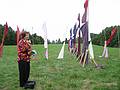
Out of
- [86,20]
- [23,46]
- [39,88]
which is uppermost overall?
[86,20]

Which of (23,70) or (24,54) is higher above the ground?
(24,54)

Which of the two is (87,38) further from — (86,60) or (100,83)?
(100,83)

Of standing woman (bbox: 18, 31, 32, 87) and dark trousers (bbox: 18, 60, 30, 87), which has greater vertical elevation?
standing woman (bbox: 18, 31, 32, 87)

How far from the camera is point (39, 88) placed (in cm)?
991

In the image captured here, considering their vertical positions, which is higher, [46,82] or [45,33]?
[45,33]

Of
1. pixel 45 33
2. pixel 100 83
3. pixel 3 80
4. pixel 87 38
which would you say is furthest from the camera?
pixel 45 33

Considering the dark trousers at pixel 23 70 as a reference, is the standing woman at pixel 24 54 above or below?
above

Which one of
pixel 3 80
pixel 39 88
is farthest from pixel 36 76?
pixel 39 88

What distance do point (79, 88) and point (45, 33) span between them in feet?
36.4

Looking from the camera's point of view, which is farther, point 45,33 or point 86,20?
point 45,33

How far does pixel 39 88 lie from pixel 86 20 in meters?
7.01

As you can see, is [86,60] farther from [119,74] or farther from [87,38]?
[119,74]

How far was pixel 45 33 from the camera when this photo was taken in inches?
806

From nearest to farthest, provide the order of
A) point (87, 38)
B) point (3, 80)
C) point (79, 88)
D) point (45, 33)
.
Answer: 1. point (79, 88)
2. point (3, 80)
3. point (87, 38)
4. point (45, 33)
